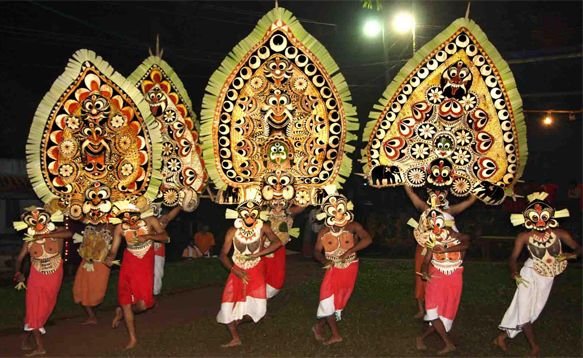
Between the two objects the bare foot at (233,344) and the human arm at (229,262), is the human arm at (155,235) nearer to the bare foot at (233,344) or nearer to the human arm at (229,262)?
the human arm at (229,262)

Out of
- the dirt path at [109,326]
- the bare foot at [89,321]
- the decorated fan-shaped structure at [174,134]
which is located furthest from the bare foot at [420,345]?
the bare foot at [89,321]

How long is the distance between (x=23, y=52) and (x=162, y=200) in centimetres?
1081

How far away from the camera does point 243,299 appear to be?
834 cm

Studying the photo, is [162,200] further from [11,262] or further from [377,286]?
[11,262]

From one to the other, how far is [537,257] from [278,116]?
3.48 meters

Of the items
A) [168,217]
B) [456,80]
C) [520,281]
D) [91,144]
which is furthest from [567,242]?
[91,144]

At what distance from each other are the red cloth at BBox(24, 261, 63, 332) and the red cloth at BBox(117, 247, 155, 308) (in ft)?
2.33

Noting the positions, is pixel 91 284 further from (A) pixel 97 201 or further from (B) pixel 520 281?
(B) pixel 520 281

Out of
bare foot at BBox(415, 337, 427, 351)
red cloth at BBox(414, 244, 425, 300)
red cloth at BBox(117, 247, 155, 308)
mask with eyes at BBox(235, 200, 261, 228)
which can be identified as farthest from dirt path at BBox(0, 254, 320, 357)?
bare foot at BBox(415, 337, 427, 351)

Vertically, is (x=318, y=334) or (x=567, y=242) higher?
(x=567, y=242)

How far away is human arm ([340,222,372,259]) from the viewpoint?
27.0 ft

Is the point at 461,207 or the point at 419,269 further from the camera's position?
the point at 419,269

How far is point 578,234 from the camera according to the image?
15891 millimetres

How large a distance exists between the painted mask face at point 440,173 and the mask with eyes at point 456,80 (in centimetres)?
80
